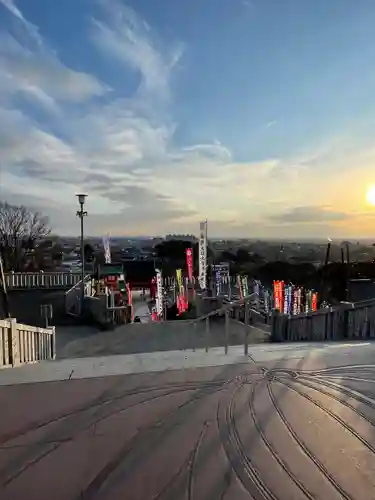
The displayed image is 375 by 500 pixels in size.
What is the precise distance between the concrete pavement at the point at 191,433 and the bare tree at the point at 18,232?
22248mm

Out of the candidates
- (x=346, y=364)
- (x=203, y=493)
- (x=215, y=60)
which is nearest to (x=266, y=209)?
(x=215, y=60)

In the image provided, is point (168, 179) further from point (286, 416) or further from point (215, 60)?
point (286, 416)

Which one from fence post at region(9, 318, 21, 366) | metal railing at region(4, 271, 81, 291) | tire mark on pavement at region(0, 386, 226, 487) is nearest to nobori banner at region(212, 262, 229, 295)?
metal railing at region(4, 271, 81, 291)

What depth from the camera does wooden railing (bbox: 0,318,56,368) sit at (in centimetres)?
541

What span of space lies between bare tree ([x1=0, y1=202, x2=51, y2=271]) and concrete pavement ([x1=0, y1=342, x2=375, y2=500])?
22248 mm

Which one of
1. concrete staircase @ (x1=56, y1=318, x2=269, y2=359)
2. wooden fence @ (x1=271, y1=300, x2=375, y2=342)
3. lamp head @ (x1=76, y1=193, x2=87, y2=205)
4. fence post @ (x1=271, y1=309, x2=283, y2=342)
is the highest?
lamp head @ (x1=76, y1=193, x2=87, y2=205)

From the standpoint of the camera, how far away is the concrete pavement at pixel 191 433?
7.06 feet

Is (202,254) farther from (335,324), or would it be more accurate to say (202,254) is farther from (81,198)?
(335,324)

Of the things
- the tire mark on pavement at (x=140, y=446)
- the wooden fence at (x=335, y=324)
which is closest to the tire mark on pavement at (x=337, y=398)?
the tire mark on pavement at (x=140, y=446)

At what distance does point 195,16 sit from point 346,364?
5722 mm

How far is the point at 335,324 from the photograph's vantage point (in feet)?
24.8

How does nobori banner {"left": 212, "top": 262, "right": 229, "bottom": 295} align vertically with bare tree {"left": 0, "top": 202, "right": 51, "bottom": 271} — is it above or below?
below

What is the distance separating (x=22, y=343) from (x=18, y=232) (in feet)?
71.3

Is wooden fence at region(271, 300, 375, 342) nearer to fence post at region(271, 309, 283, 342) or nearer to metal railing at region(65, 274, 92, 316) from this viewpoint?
fence post at region(271, 309, 283, 342)
